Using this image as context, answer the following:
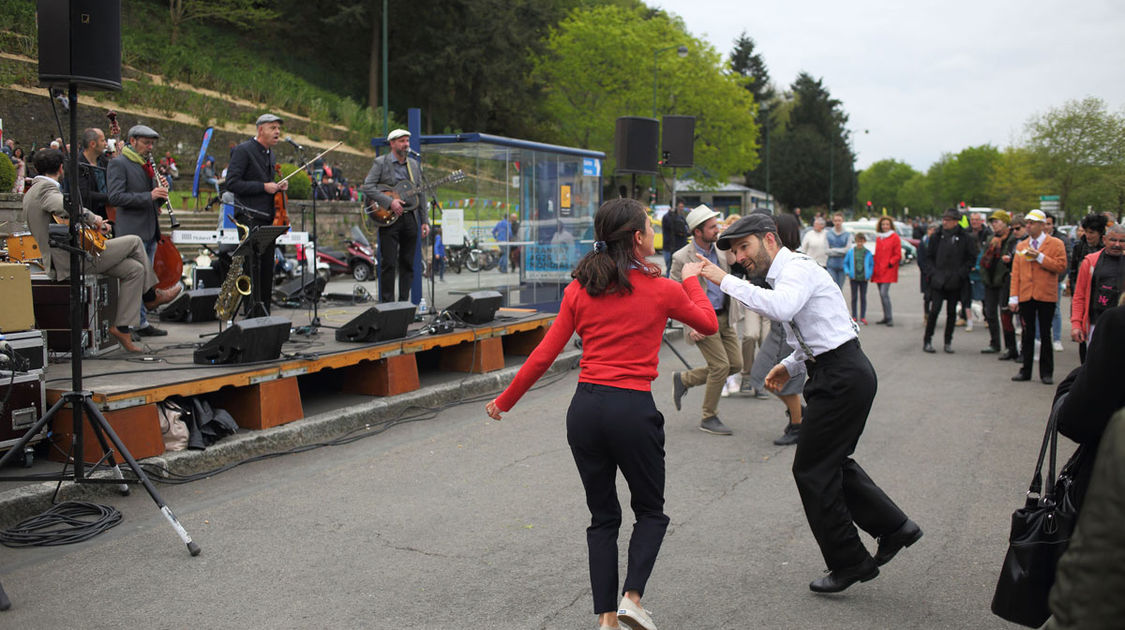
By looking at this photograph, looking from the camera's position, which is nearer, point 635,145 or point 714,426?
point 714,426

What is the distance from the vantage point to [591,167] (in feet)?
49.8

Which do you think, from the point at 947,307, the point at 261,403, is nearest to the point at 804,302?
the point at 261,403

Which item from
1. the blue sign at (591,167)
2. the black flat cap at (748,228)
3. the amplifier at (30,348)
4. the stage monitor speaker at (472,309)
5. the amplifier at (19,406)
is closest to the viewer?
the black flat cap at (748,228)

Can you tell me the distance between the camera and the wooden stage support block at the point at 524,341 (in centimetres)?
1123

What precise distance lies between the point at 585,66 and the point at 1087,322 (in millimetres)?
42048

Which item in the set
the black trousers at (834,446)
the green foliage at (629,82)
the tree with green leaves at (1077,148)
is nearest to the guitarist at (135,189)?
the black trousers at (834,446)

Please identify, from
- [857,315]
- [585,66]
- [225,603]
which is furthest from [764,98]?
[225,603]

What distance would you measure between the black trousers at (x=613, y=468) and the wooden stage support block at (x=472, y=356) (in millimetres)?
6119

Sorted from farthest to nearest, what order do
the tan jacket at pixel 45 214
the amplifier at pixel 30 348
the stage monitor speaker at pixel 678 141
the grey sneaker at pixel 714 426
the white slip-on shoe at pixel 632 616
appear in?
the stage monitor speaker at pixel 678 141
the grey sneaker at pixel 714 426
the tan jacket at pixel 45 214
the amplifier at pixel 30 348
the white slip-on shoe at pixel 632 616

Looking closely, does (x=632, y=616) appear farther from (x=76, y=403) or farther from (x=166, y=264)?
(x=166, y=264)

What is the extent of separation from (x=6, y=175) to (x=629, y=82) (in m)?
38.3

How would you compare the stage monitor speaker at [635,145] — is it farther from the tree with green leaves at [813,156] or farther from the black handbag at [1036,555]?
the tree with green leaves at [813,156]

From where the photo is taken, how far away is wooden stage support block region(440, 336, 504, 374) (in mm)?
9820

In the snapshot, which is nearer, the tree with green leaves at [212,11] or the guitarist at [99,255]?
the guitarist at [99,255]
